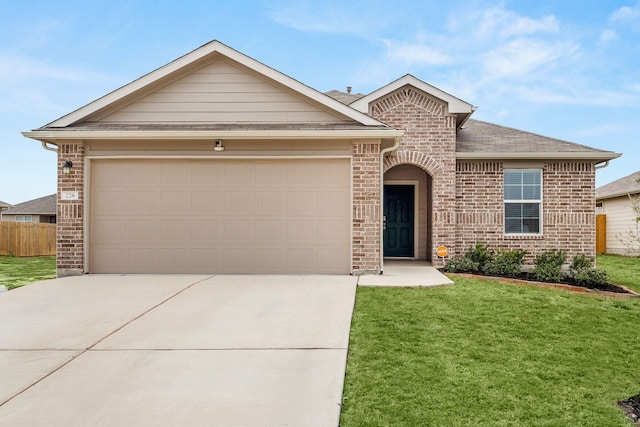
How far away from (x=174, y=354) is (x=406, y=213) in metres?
9.23

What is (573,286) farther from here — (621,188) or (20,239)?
(20,239)

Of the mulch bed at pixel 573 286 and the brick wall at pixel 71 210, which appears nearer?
the mulch bed at pixel 573 286

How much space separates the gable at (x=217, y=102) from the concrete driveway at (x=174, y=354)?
380 cm

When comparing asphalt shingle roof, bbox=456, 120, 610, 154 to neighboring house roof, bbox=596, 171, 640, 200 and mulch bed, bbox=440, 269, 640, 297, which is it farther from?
neighboring house roof, bbox=596, 171, 640, 200

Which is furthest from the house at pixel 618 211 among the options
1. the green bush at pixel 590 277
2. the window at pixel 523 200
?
the green bush at pixel 590 277

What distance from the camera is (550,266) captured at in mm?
9961

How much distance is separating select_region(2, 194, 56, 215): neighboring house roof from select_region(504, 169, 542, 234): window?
31.1 m

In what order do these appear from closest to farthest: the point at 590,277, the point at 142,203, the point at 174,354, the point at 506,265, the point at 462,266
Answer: the point at 174,354
the point at 142,203
the point at 590,277
the point at 506,265
the point at 462,266

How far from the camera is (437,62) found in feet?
56.7

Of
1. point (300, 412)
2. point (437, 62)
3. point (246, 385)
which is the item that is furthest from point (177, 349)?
point (437, 62)

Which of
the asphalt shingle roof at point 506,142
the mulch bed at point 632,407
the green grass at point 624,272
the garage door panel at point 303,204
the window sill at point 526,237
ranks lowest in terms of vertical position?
the green grass at point 624,272

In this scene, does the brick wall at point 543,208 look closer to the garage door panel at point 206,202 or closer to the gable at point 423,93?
the gable at point 423,93

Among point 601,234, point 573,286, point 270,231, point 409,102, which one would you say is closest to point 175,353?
point 270,231

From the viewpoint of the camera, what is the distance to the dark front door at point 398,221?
12695 millimetres
